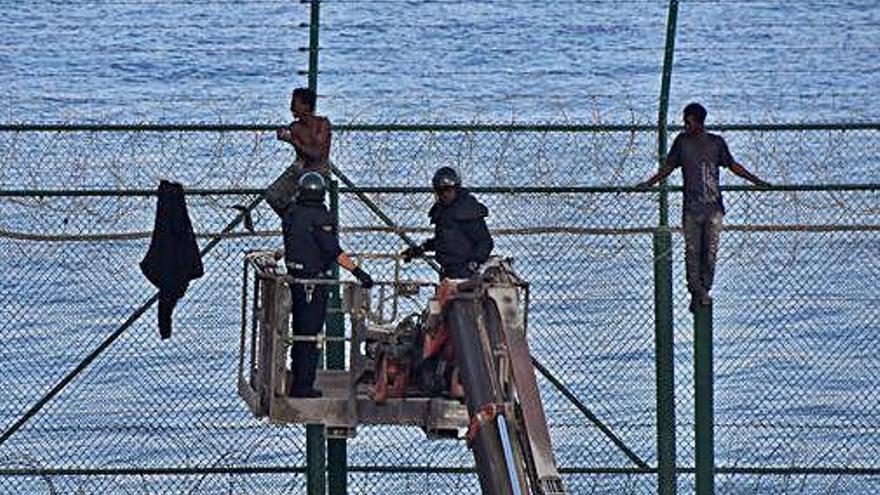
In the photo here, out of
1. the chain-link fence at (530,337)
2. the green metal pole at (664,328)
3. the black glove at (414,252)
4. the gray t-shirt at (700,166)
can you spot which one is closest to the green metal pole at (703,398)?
the green metal pole at (664,328)

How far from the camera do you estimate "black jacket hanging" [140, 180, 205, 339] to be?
73.6 ft

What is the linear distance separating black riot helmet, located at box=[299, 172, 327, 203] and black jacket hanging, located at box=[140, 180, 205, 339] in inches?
51.2

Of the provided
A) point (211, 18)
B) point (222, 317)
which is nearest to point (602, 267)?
point (222, 317)

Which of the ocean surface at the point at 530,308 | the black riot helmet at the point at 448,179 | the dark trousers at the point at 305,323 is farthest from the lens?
the ocean surface at the point at 530,308

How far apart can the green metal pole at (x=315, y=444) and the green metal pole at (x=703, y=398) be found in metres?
2.57

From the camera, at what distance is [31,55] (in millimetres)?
48531

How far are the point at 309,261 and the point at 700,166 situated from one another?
2.81 meters

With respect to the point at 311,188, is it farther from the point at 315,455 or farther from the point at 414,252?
the point at 315,455

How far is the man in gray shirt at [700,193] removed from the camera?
73.0 ft

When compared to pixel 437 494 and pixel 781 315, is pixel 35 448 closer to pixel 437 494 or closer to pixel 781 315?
pixel 437 494

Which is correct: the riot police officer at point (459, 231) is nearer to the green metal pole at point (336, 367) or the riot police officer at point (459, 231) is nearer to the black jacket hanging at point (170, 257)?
the green metal pole at point (336, 367)

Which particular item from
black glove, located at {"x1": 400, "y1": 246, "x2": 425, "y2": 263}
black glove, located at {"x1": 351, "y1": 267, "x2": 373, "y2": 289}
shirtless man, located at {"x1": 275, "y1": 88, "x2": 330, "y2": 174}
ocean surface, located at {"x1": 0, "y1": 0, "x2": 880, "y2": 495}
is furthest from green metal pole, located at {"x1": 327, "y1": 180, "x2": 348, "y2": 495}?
black glove, located at {"x1": 351, "y1": 267, "x2": 373, "y2": 289}

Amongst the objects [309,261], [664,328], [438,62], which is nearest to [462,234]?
[309,261]

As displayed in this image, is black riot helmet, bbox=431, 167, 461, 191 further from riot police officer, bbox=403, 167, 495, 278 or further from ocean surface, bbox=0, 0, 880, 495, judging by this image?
ocean surface, bbox=0, 0, 880, 495
